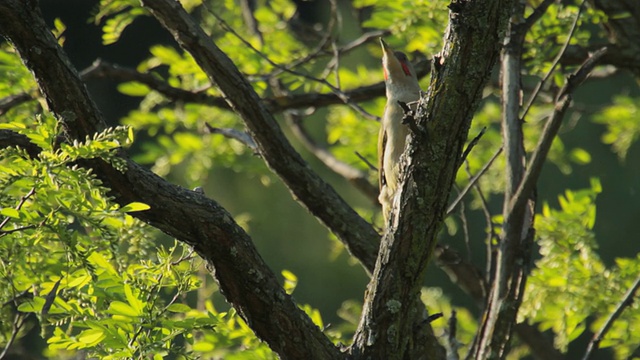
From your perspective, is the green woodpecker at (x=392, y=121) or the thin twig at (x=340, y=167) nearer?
the green woodpecker at (x=392, y=121)

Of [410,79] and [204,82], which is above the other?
[204,82]

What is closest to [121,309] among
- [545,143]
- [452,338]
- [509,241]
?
[452,338]

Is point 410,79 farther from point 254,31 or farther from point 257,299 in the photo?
point 257,299

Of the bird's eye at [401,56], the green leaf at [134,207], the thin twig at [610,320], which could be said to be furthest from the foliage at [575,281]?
the green leaf at [134,207]

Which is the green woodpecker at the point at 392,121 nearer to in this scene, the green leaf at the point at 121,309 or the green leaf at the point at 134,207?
the green leaf at the point at 121,309

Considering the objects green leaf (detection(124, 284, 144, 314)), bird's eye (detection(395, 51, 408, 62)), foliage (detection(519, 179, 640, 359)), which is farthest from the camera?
bird's eye (detection(395, 51, 408, 62))

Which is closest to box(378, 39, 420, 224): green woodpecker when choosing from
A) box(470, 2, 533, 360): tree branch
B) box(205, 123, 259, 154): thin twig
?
box(470, 2, 533, 360): tree branch

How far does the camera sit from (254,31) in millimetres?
5645

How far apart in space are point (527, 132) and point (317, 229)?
691 centimetres

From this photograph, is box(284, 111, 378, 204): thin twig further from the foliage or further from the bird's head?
the foliage

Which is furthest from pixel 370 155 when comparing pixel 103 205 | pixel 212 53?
pixel 103 205

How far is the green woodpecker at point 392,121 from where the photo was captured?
393cm

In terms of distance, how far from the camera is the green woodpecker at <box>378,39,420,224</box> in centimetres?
393

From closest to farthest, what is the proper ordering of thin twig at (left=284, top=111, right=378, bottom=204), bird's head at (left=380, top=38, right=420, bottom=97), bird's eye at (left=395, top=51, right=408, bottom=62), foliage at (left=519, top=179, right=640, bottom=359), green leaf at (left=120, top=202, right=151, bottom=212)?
1. green leaf at (left=120, top=202, right=151, bottom=212)
2. foliage at (left=519, top=179, right=640, bottom=359)
3. bird's head at (left=380, top=38, right=420, bottom=97)
4. bird's eye at (left=395, top=51, right=408, bottom=62)
5. thin twig at (left=284, top=111, right=378, bottom=204)
